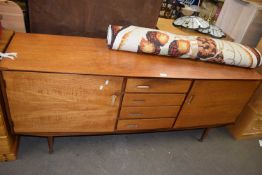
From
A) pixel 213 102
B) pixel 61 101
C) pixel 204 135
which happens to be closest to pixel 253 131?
pixel 204 135

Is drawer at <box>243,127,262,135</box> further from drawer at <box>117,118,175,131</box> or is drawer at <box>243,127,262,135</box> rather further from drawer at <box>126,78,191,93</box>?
drawer at <box>126,78,191,93</box>

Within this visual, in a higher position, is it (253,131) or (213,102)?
(213,102)

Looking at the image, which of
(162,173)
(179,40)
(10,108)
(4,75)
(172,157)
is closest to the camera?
(4,75)

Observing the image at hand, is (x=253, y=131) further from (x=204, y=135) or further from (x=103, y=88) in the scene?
(x=103, y=88)

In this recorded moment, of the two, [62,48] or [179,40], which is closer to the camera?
[62,48]

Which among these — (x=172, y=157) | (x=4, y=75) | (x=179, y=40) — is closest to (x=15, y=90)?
(x=4, y=75)

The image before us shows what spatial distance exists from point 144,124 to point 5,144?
0.88m

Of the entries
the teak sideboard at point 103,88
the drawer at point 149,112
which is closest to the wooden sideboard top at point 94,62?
the teak sideboard at point 103,88

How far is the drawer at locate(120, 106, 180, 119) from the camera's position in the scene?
54.6 inches

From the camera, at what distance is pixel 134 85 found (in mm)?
1254

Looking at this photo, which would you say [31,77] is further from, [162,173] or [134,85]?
[162,173]

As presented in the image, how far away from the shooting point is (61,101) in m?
1.22

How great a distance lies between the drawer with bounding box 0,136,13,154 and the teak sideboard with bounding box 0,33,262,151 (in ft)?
0.25

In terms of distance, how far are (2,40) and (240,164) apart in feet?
6.18
